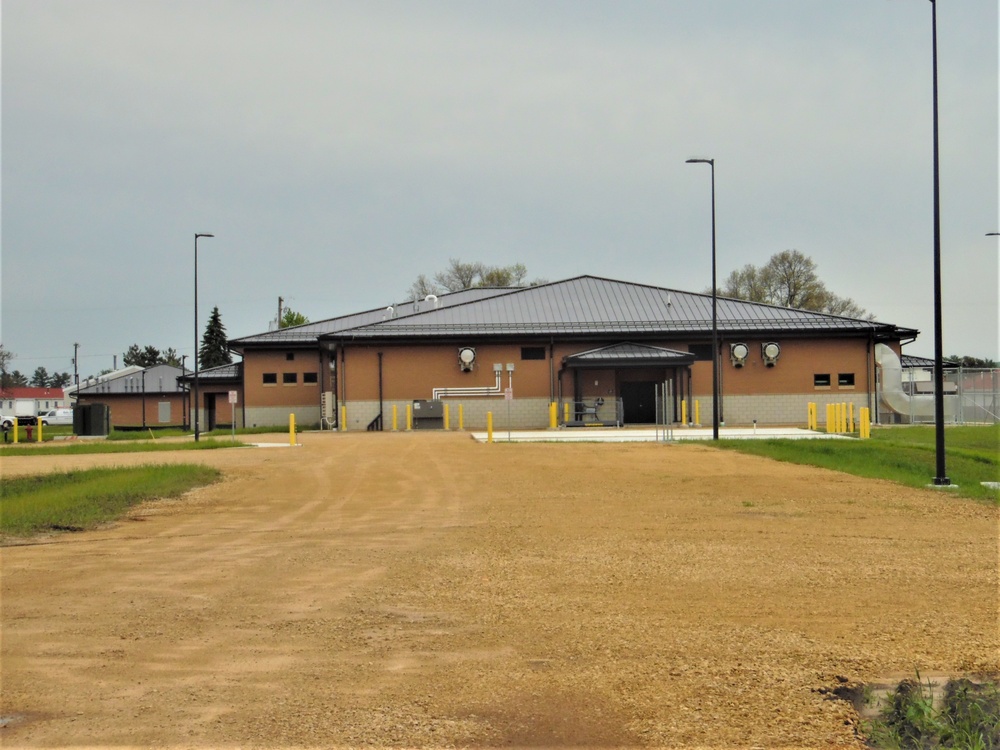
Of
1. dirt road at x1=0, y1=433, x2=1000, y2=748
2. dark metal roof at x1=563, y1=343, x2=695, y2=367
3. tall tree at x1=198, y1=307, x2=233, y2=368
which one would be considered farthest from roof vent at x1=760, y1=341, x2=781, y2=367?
tall tree at x1=198, y1=307, x2=233, y2=368

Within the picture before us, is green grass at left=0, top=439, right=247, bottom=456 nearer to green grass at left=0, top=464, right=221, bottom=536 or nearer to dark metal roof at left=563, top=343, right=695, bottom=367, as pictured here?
green grass at left=0, top=464, right=221, bottom=536

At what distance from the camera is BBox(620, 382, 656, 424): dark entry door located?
46.1m

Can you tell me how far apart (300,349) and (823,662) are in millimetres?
45974

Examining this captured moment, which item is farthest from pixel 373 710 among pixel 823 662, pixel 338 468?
pixel 338 468

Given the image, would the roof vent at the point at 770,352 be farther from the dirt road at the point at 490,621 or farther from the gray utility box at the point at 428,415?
the dirt road at the point at 490,621

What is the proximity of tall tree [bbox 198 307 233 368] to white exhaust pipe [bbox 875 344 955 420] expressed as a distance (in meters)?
79.6

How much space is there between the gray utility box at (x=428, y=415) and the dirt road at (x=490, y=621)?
28.1 m

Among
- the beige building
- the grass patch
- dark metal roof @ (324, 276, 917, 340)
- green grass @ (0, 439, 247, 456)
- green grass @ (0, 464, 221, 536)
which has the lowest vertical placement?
green grass @ (0, 439, 247, 456)

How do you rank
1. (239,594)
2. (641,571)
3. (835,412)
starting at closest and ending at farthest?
(239,594) < (641,571) < (835,412)

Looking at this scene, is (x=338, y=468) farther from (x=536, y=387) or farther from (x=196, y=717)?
(x=536, y=387)

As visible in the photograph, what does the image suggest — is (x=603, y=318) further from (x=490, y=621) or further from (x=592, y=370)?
(x=490, y=621)

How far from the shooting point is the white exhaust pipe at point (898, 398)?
4500 centimetres

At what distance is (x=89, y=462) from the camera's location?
24844 mm

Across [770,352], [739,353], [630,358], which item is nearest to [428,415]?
[630,358]
